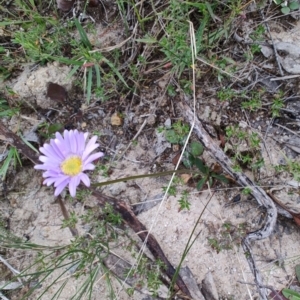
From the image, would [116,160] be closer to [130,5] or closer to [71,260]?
[71,260]

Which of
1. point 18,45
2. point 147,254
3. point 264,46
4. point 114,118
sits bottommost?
point 147,254

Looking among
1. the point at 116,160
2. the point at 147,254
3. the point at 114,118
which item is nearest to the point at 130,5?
the point at 114,118

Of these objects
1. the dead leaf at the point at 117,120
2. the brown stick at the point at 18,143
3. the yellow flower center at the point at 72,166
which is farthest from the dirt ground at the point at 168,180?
the yellow flower center at the point at 72,166

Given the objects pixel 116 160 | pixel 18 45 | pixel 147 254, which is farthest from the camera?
pixel 18 45

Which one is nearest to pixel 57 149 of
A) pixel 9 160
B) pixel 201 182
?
pixel 9 160

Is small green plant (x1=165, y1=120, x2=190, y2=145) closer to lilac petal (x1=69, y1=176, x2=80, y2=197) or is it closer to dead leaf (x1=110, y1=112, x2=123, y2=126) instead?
dead leaf (x1=110, y1=112, x2=123, y2=126)

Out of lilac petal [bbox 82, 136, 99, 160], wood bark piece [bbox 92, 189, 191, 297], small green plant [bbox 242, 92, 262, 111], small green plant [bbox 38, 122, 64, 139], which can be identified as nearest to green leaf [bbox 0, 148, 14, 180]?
small green plant [bbox 38, 122, 64, 139]
